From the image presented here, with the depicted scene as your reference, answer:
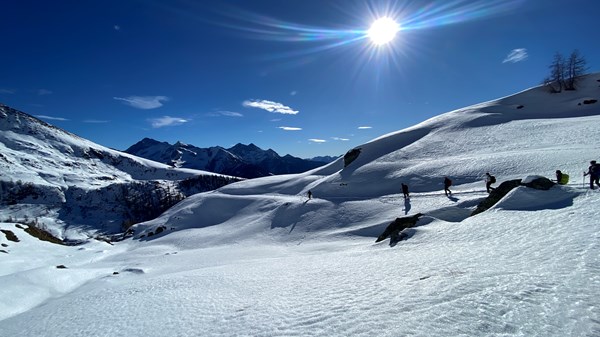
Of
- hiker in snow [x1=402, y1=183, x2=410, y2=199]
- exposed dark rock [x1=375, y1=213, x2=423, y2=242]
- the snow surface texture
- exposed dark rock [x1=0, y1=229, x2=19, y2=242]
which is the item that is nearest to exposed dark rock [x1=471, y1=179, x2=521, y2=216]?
the snow surface texture

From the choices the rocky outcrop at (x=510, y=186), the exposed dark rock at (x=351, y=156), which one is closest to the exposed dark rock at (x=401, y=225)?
the rocky outcrop at (x=510, y=186)

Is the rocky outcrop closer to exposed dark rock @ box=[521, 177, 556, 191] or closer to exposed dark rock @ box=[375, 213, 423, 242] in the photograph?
exposed dark rock @ box=[521, 177, 556, 191]

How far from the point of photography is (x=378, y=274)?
11.6m

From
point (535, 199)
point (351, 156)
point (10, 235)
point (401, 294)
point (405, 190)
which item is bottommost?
point (10, 235)

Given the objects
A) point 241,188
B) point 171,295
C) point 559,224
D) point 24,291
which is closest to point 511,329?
point 559,224

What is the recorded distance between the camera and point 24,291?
16875mm

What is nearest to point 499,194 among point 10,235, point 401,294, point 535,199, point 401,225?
point 535,199

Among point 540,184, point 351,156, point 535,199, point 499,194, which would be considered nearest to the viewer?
point 535,199

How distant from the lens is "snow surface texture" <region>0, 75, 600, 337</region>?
6801 mm

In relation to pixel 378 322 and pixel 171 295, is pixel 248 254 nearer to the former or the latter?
pixel 171 295

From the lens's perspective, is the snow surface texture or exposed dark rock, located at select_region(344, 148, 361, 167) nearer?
the snow surface texture

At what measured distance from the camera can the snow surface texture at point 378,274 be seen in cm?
680

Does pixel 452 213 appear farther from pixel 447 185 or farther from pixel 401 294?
pixel 401 294

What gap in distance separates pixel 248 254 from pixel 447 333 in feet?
80.5
